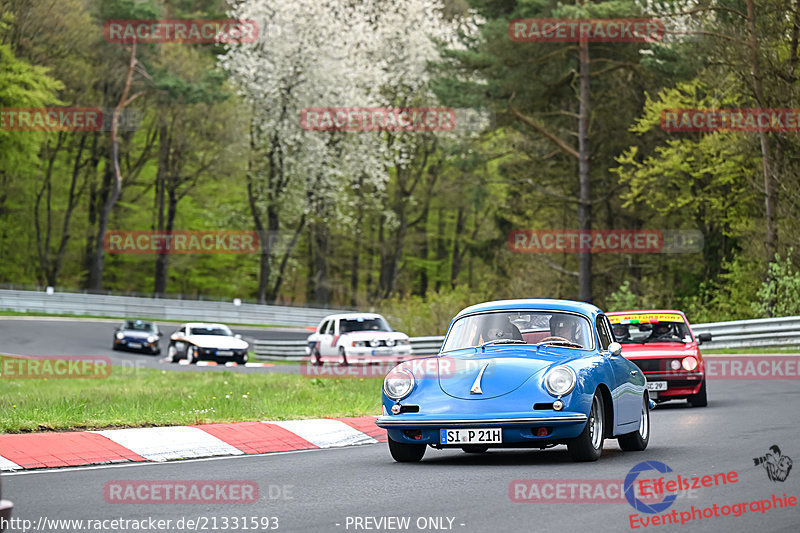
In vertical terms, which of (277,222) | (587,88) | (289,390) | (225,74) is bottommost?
(289,390)

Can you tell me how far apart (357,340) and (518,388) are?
19485mm

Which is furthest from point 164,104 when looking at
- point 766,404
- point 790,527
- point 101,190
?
point 790,527

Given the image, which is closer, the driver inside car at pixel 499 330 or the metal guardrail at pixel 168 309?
the driver inside car at pixel 499 330

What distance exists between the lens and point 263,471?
9617mm

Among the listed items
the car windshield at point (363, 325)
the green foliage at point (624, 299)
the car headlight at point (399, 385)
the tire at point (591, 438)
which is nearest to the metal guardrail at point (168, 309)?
the green foliage at point (624, 299)

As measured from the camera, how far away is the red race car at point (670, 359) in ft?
55.1

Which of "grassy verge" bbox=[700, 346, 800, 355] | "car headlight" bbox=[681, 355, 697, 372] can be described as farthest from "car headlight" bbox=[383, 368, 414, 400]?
"grassy verge" bbox=[700, 346, 800, 355]

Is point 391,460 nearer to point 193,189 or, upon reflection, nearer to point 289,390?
point 289,390

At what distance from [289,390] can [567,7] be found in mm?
23114

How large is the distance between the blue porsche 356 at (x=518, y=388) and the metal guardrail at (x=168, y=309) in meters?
49.5

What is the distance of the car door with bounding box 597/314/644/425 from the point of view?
A: 35.1ft

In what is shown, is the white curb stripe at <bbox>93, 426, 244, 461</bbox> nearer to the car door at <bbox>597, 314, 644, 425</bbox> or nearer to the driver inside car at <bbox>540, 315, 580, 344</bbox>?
the driver inside car at <bbox>540, 315, 580, 344</bbox>

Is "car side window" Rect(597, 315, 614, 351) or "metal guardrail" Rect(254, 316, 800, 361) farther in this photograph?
"metal guardrail" Rect(254, 316, 800, 361)

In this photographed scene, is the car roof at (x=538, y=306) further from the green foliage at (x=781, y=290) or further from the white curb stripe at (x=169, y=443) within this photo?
the green foliage at (x=781, y=290)
